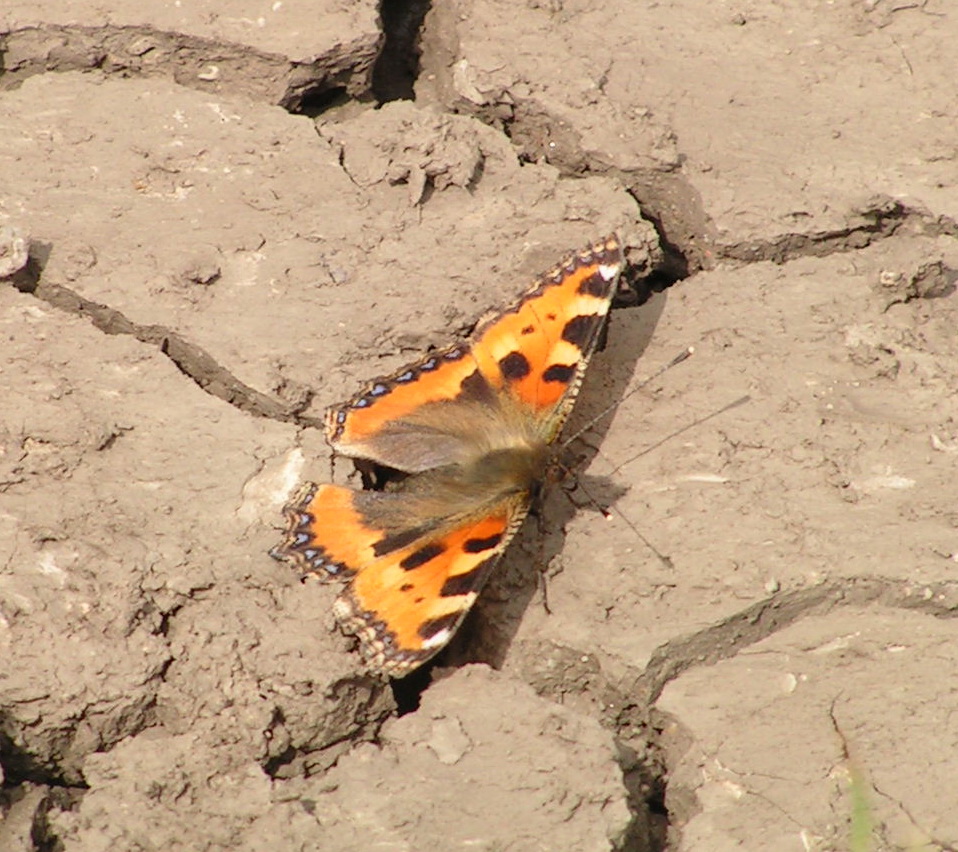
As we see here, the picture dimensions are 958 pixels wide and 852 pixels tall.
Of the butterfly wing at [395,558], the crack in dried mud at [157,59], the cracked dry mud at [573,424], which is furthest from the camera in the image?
the crack in dried mud at [157,59]

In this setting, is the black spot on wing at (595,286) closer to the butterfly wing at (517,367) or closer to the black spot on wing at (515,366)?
the butterfly wing at (517,367)

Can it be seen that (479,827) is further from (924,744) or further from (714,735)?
(924,744)

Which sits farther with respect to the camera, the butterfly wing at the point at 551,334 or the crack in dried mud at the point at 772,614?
the butterfly wing at the point at 551,334

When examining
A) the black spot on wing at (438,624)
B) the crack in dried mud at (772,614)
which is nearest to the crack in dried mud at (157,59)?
the black spot on wing at (438,624)

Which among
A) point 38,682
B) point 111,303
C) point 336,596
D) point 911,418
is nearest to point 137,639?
point 38,682

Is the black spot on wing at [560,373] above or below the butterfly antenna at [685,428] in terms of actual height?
above

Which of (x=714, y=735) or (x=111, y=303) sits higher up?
(x=111, y=303)
